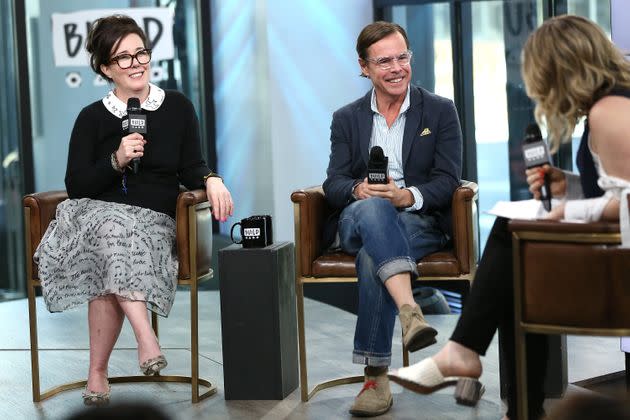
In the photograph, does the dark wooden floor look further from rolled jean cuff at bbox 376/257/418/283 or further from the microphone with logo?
the microphone with logo

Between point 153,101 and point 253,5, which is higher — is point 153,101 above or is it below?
below

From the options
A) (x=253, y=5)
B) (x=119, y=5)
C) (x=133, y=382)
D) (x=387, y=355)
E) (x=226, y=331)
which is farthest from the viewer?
(x=119, y=5)

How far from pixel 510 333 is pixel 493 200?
13.0ft

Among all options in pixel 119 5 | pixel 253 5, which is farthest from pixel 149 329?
pixel 119 5

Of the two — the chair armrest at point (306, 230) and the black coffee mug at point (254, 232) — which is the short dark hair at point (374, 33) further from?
the black coffee mug at point (254, 232)

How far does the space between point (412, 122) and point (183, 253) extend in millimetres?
950

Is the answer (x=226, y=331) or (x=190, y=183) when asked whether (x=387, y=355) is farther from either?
(x=190, y=183)

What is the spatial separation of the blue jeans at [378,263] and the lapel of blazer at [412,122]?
1.03 feet

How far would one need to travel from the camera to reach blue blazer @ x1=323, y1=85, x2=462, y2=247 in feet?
12.5

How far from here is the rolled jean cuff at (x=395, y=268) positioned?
3.42m

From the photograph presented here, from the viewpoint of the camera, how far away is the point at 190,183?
403cm

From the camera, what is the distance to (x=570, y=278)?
8.74 ft

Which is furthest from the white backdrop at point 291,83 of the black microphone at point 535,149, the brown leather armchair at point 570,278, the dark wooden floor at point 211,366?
the brown leather armchair at point 570,278

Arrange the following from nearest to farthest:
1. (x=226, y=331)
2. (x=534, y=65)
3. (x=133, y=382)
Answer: (x=534, y=65), (x=226, y=331), (x=133, y=382)
